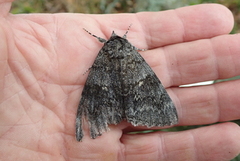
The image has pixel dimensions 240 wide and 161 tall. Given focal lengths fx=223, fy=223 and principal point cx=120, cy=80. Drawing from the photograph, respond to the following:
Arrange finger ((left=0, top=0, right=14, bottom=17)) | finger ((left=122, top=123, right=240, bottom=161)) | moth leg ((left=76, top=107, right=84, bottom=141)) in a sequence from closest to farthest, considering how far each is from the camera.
Answer: finger ((left=0, top=0, right=14, bottom=17)), moth leg ((left=76, top=107, right=84, bottom=141)), finger ((left=122, top=123, right=240, bottom=161))

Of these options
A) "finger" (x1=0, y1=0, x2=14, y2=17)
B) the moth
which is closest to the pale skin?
Result: "finger" (x1=0, y1=0, x2=14, y2=17)

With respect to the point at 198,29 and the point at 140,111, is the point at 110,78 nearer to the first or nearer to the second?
the point at 140,111

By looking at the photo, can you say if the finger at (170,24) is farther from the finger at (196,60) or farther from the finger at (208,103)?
the finger at (208,103)

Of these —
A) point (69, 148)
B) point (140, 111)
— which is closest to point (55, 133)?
point (69, 148)

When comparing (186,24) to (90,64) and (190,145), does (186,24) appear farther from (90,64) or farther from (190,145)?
(190,145)

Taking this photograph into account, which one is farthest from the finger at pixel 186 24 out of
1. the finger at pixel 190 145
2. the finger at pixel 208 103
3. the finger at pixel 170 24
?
the finger at pixel 190 145

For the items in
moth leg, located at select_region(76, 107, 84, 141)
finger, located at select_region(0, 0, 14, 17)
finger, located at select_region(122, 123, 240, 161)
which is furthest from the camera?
finger, located at select_region(122, 123, 240, 161)

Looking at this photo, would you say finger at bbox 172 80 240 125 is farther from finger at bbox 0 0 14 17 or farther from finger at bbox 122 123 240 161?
finger at bbox 0 0 14 17
